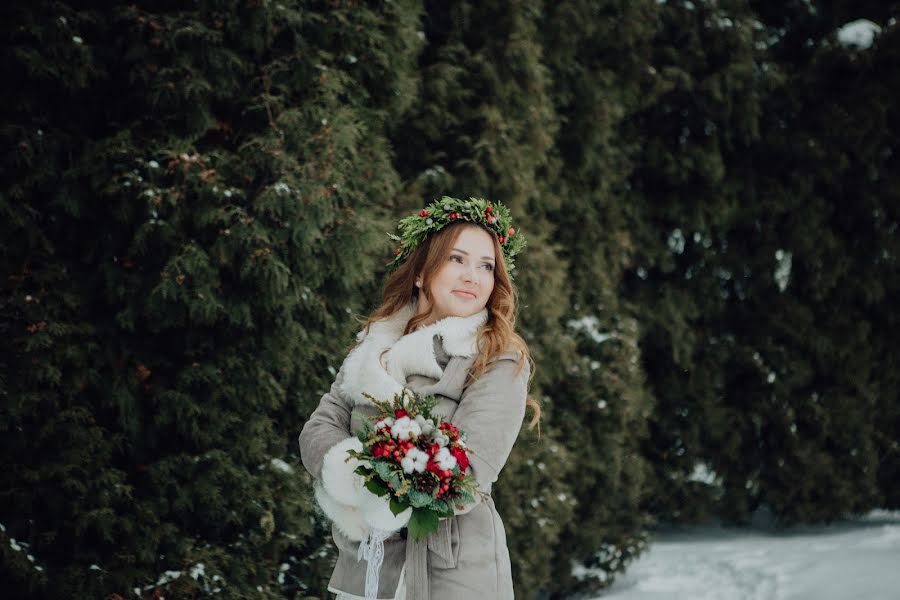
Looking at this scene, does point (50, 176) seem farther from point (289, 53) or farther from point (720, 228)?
point (720, 228)

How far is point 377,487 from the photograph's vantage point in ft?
6.58

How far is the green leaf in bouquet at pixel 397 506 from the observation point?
1.99 m

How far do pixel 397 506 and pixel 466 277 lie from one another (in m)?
0.71

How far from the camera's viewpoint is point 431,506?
201 cm

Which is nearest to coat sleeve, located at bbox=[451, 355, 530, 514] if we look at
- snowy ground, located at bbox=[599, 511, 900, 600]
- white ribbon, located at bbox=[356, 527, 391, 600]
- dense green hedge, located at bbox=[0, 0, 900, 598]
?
white ribbon, located at bbox=[356, 527, 391, 600]

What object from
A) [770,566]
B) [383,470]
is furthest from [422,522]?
[770,566]

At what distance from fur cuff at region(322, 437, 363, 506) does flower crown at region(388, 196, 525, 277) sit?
68 centimetres

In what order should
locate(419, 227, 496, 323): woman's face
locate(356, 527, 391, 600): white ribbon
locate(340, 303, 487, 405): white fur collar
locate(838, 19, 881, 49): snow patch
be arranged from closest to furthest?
locate(356, 527, 391, 600): white ribbon < locate(340, 303, 487, 405): white fur collar < locate(419, 227, 496, 323): woman's face < locate(838, 19, 881, 49): snow patch

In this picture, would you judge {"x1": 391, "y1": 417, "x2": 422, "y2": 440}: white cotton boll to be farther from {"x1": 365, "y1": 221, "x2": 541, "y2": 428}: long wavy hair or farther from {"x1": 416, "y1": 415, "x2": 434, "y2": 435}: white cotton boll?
{"x1": 365, "y1": 221, "x2": 541, "y2": 428}: long wavy hair

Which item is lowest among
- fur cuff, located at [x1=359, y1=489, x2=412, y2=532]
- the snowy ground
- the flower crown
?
the snowy ground

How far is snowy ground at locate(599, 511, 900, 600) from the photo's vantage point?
16.3 ft

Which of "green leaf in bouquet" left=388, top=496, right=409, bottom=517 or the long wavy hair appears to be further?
the long wavy hair

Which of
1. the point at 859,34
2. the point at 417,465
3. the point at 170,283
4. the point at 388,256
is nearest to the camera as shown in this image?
the point at 417,465

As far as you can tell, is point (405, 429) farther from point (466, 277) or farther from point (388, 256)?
point (388, 256)
